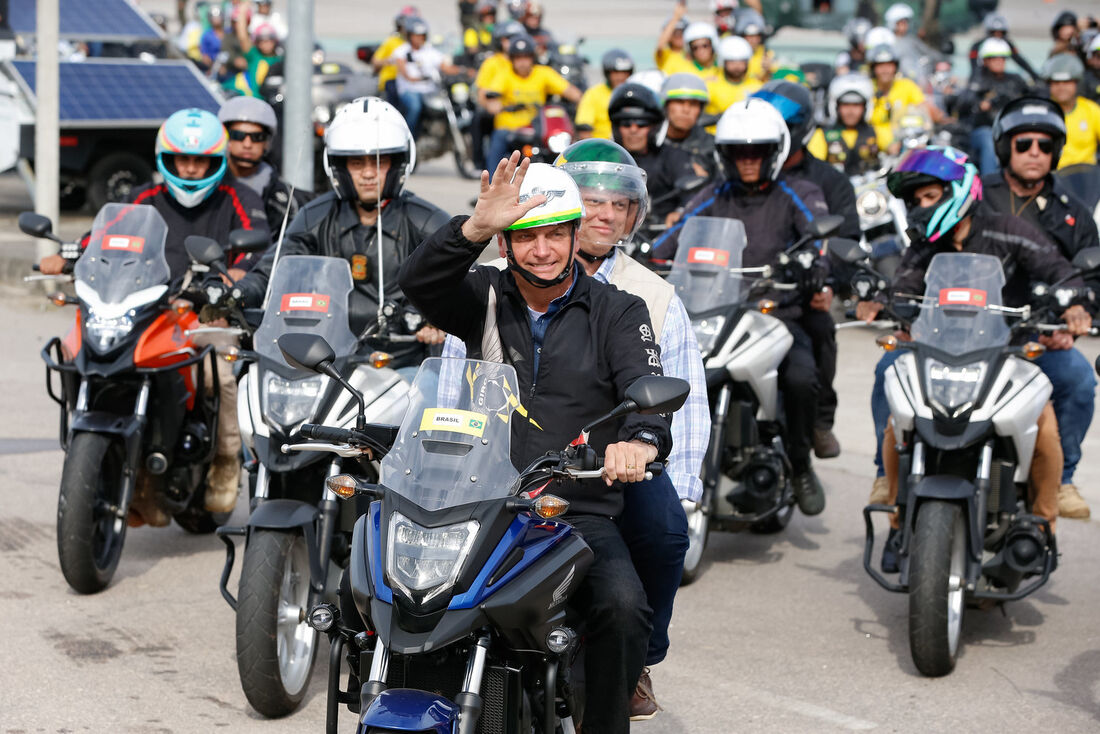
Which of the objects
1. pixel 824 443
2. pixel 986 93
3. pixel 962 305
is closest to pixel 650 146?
pixel 824 443

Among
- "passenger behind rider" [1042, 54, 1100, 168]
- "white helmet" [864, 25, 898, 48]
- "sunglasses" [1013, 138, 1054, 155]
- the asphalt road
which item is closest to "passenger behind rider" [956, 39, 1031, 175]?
"white helmet" [864, 25, 898, 48]

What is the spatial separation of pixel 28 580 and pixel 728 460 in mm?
3054

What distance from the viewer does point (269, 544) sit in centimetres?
549

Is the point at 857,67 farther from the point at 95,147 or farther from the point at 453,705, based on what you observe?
the point at 453,705

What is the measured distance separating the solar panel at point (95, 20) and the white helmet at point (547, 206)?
13832 mm

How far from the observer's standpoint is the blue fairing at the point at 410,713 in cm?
360

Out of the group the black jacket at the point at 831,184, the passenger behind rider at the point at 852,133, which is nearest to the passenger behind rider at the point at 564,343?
the black jacket at the point at 831,184

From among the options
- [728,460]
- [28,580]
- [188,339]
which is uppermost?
[188,339]

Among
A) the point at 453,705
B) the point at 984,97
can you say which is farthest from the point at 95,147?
the point at 453,705

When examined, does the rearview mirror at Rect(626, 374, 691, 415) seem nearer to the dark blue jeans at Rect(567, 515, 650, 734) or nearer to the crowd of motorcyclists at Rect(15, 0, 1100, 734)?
the crowd of motorcyclists at Rect(15, 0, 1100, 734)

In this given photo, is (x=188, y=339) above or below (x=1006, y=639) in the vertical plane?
above

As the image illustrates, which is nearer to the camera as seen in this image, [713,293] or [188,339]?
[188,339]

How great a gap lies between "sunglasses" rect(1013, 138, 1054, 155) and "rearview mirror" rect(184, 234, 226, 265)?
3.46m

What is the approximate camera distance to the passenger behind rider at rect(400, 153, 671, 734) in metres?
4.22
